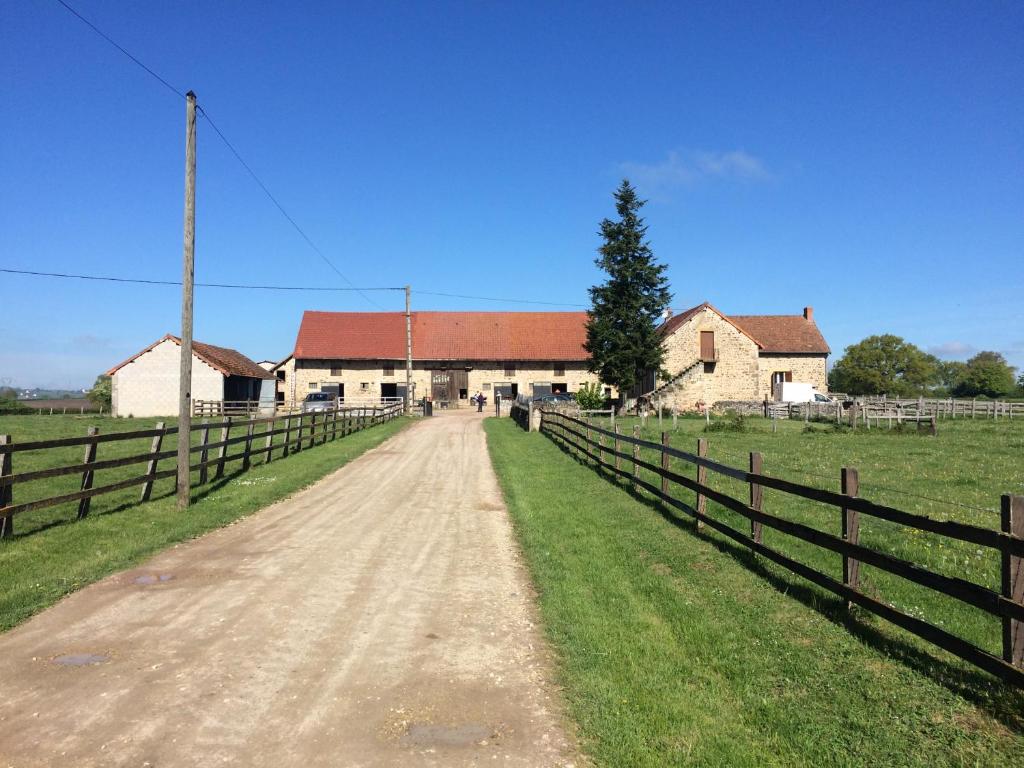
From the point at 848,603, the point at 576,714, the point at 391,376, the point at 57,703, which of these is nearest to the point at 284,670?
the point at 57,703

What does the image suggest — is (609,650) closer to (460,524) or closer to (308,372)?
(460,524)

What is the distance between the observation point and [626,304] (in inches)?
1877

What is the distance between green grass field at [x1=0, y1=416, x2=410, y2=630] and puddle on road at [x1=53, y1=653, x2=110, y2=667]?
1.14 m

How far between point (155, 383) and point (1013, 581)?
2158 inches

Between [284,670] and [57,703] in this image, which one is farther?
[284,670]

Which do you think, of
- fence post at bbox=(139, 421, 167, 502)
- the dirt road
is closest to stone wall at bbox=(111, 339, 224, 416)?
fence post at bbox=(139, 421, 167, 502)

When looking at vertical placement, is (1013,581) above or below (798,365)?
below

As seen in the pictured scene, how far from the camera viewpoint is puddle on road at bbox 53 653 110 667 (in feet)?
16.5

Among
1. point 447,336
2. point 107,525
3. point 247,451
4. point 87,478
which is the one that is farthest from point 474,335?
point 107,525

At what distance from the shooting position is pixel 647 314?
1885 inches

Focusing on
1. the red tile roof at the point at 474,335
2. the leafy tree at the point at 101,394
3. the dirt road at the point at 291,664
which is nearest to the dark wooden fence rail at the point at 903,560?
the dirt road at the point at 291,664

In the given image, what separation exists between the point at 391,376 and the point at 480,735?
182 ft

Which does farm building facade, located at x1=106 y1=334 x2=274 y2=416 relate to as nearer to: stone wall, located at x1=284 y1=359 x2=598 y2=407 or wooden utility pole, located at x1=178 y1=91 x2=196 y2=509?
stone wall, located at x1=284 y1=359 x2=598 y2=407

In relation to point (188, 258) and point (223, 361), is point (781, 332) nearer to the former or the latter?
point (223, 361)
